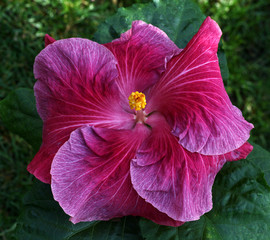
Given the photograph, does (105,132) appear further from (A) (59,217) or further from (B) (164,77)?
(A) (59,217)

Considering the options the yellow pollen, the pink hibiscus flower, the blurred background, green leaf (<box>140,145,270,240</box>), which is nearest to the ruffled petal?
the pink hibiscus flower

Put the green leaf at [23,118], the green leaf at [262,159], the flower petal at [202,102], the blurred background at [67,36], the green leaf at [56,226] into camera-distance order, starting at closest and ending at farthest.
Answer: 1. the flower petal at [202,102]
2. the green leaf at [56,226]
3. the green leaf at [262,159]
4. the green leaf at [23,118]
5. the blurred background at [67,36]

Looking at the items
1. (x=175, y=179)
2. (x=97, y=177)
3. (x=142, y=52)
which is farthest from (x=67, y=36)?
(x=175, y=179)

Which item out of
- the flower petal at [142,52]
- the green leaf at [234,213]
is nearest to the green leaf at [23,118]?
the flower petal at [142,52]

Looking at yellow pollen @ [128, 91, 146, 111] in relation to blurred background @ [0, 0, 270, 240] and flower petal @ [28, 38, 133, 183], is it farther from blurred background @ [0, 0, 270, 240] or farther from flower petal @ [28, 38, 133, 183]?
blurred background @ [0, 0, 270, 240]

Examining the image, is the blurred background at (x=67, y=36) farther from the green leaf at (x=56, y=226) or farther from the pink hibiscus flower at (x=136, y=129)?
Result: the pink hibiscus flower at (x=136, y=129)
